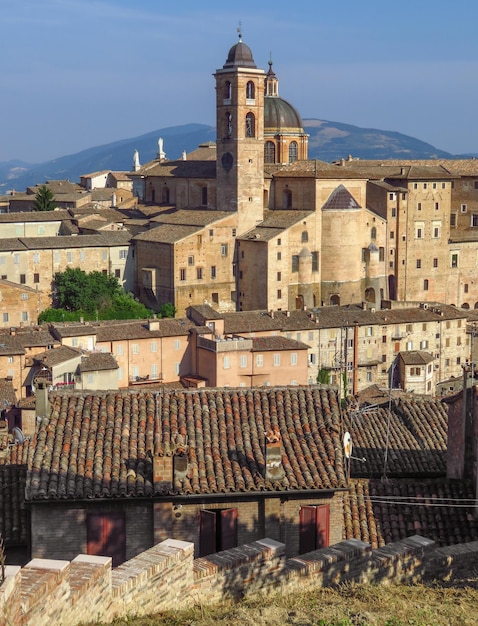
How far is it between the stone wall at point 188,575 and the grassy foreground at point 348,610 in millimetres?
152

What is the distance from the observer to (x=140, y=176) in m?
65.1

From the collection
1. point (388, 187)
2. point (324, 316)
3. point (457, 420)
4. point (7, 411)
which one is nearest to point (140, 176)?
point (388, 187)

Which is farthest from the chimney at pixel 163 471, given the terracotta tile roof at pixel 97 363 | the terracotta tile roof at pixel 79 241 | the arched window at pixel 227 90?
the arched window at pixel 227 90

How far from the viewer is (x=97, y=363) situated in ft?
122

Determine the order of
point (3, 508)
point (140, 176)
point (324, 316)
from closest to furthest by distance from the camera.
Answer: point (3, 508), point (324, 316), point (140, 176)

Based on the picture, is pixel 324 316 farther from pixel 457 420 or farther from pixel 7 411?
pixel 457 420

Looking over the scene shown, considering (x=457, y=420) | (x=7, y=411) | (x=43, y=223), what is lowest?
(x=7, y=411)

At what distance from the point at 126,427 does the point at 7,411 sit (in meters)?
20.7

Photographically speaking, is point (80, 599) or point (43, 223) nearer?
point (80, 599)

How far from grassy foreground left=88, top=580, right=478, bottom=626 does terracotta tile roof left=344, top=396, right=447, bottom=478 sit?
16.6 feet

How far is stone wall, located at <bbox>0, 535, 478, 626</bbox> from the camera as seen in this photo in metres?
7.55

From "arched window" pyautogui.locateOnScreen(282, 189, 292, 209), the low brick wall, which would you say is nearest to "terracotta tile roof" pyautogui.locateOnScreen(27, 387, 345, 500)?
the low brick wall

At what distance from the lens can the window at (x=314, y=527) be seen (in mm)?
12109

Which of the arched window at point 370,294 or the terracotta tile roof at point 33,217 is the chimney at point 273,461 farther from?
the terracotta tile roof at point 33,217
